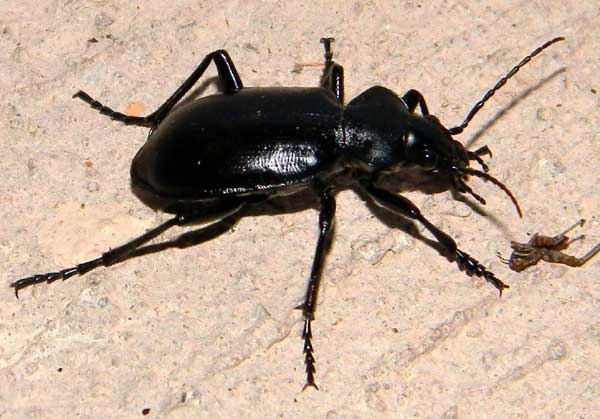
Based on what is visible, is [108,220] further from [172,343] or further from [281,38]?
[281,38]

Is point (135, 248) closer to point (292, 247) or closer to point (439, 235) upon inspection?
point (292, 247)

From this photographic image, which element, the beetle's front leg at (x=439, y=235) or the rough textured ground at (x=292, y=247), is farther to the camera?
the beetle's front leg at (x=439, y=235)

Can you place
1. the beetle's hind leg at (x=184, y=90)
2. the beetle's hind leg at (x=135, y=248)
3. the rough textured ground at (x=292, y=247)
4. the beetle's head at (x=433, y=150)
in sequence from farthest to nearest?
the beetle's hind leg at (x=184, y=90), the beetle's head at (x=433, y=150), the beetle's hind leg at (x=135, y=248), the rough textured ground at (x=292, y=247)

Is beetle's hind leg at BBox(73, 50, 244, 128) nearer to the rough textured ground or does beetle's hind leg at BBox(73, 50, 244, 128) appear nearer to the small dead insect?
the rough textured ground

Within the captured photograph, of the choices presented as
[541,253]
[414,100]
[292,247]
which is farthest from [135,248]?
[541,253]

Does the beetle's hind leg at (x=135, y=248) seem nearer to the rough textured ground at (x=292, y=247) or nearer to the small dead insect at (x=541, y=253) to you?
the rough textured ground at (x=292, y=247)

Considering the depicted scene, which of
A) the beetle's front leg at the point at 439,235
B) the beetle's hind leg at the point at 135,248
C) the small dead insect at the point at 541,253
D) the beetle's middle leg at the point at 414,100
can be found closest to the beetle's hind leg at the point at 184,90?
the beetle's hind leg at the point at 135,248

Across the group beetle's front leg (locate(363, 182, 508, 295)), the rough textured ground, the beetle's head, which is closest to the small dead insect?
the rough textured ground
